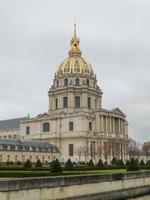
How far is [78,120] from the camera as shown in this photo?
292 ft

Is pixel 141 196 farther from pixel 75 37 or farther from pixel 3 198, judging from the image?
pixel 75 37

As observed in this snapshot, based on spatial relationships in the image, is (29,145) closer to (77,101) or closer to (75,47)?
(77,101)

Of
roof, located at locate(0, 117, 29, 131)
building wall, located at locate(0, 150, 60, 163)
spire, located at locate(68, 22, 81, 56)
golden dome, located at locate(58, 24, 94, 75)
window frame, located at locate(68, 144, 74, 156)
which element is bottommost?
building wall, located at locate(0, 150, 60, 163)

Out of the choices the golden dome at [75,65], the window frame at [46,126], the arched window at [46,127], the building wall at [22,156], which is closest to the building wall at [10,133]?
the window frame at [46,126]

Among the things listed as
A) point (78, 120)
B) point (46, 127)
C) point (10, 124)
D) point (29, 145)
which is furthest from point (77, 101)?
point (10, 124)

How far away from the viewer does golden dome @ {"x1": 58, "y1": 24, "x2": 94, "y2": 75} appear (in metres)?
98.4

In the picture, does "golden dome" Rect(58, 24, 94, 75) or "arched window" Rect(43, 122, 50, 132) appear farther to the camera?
"golden dome" Rect(58, 24, 94, 75)

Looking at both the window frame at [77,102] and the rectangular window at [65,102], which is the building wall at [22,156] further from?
the window frame at [77,102]

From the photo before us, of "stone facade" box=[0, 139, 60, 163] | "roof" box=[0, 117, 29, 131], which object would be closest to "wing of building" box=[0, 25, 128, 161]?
"stone facade" box=[0, 139, 60, 163]

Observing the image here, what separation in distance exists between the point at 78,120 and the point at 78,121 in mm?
231

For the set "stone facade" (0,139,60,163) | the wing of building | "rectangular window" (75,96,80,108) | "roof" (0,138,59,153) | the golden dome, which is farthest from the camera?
the golden dome

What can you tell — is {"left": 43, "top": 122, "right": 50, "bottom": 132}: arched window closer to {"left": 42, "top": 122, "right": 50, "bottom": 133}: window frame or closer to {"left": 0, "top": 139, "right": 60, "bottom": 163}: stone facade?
{"left": 42, "top": 122, "right": 50, "bottom": 133}: window frame

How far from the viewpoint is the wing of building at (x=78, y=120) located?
88250 mm

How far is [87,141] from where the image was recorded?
87938 millimetres
